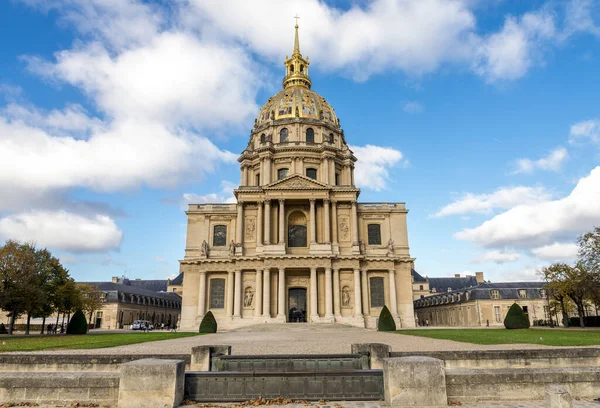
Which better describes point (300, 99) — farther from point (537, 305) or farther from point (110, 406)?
point (110, 406)

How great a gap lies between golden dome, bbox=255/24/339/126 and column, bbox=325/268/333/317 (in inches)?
908

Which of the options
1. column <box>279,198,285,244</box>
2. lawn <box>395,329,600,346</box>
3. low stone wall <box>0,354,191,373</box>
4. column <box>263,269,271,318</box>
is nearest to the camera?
low stone wall <box>0,354,191,373</box>

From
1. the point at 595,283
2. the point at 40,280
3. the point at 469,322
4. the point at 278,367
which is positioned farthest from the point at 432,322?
the point at 278,367

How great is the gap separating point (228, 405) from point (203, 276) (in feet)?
128

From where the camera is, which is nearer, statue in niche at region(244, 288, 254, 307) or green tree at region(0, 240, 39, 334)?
green tree at region(0, 240, 39, 334)

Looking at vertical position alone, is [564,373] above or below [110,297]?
below

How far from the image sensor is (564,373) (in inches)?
303

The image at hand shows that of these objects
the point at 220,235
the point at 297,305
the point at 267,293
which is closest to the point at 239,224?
the point at 220,235

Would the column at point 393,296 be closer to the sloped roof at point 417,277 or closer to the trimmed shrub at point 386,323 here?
the trimmed shrub at point 386,323

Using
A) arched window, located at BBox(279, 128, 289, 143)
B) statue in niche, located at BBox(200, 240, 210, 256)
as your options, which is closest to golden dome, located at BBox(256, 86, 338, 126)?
arched window, located at BBox(279, 128, 289, 143)

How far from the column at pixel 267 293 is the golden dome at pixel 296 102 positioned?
23073 mm

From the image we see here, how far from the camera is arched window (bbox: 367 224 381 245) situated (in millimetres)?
48094

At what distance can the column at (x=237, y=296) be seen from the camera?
42844 mm

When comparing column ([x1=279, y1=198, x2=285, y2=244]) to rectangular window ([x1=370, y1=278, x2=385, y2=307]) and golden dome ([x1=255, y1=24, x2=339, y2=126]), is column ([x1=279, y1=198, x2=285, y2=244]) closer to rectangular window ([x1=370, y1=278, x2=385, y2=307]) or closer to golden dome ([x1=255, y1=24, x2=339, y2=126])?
rectangular window ([x1=370, y1=278, x2=385, y2=307])
